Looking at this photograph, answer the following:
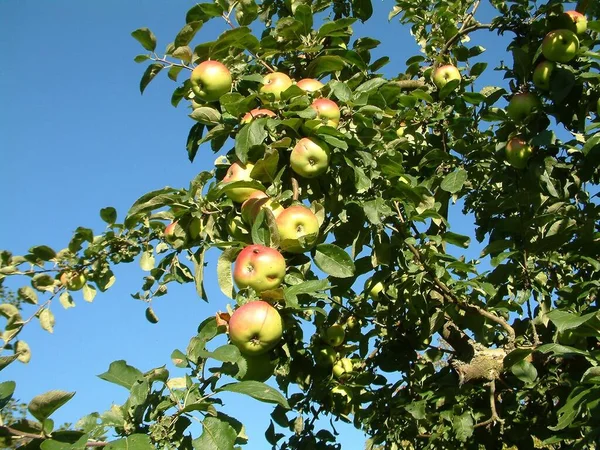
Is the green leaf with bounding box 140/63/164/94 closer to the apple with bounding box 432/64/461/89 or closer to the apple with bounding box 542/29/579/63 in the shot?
the apple with bounding box 432/64/461/89

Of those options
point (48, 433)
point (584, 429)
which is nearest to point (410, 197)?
point (584, 429)

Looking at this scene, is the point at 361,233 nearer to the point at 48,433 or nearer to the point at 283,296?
the point at 283,296

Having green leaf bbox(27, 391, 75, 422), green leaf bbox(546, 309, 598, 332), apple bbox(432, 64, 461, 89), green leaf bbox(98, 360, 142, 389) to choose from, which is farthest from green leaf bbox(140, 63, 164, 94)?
green leaf bbox(546, 309, 598, 332)

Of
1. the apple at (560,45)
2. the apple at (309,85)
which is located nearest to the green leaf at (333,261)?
the apple at (309,85)

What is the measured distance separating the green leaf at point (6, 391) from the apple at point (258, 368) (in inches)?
23.0

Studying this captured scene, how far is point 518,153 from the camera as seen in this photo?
2559 mm

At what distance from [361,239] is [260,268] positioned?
2.33 feet

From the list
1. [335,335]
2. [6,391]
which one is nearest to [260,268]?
[6,391]

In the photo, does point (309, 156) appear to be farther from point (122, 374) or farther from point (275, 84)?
point (122, 374)

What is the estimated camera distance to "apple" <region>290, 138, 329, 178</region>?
1794 mm

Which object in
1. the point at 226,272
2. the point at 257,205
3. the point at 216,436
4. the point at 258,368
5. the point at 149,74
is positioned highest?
the point at 149,74

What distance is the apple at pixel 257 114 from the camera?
1859mm

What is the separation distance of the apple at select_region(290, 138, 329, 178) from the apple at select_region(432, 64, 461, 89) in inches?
51.3

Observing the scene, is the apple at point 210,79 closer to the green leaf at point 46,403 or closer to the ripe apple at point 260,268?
the ripe apple at point 260,268
